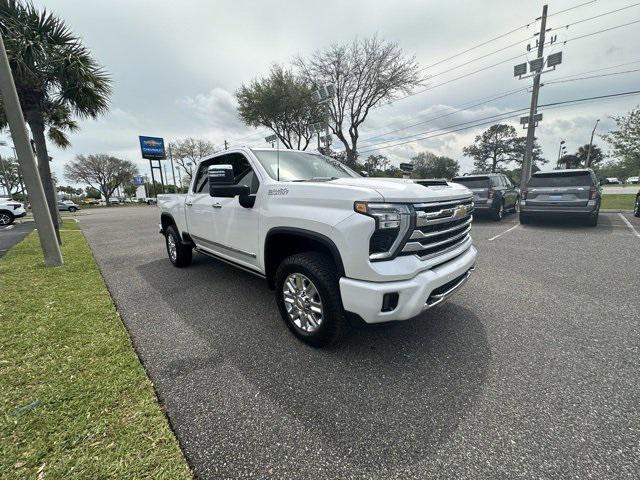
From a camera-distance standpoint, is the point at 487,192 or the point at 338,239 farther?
the point at 487,192

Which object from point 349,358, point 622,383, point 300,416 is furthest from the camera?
point 349,358

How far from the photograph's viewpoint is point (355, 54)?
21.3m

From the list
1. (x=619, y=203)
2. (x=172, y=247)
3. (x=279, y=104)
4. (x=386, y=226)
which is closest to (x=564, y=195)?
(x=386, y=226)

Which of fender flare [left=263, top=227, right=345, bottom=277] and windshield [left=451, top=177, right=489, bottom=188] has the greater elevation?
windshield [left=451, top=177, right=489, bottom=188]

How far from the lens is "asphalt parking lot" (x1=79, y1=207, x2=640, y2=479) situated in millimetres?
1675

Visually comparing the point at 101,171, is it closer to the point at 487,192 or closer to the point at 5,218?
the point at 5,218

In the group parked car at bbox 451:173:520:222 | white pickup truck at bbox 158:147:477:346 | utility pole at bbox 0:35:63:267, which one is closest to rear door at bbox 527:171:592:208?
parked car at bbox 451:173:520:222

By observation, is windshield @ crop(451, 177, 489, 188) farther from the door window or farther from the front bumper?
the front bumper

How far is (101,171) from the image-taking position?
64.0 m

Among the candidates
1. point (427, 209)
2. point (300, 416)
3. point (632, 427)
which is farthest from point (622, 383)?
A: point (300, 416)

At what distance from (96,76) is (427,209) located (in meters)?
10.6

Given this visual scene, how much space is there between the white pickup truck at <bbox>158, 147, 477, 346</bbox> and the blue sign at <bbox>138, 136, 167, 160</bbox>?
5204 cm

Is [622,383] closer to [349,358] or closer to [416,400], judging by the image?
[416,400]

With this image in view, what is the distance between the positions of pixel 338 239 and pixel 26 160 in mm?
6494
